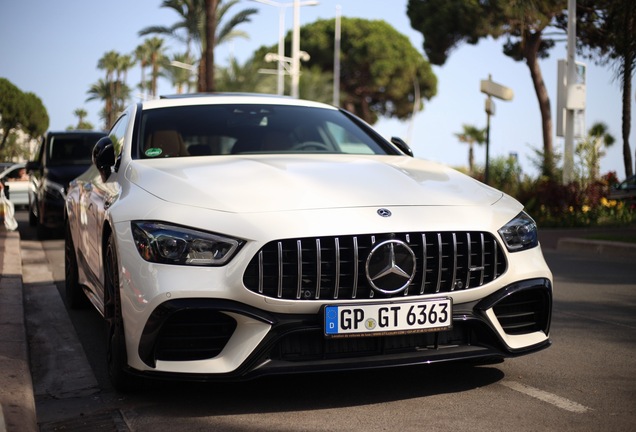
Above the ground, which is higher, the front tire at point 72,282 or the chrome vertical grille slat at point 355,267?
the chrome vertical grille slat at point 355,267

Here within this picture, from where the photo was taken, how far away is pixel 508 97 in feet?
72.3

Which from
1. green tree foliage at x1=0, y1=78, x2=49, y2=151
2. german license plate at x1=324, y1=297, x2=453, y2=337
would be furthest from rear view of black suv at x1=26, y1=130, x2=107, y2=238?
green tree foliage at x1=0, y1=78, x2=49, y2=151

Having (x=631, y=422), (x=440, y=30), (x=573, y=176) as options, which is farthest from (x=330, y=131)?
(x=440, y=30)

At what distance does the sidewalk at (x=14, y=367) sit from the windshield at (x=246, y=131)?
140cm

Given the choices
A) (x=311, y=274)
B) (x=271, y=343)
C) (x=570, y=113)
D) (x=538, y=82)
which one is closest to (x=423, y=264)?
(x=311, y=274)

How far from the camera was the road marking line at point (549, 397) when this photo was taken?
456 cm

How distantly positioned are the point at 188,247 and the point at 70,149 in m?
13.1

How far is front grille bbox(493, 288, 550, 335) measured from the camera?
4.68 m

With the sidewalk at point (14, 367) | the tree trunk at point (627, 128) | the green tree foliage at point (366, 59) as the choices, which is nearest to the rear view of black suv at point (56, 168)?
the sidewalk at point (14, 367)

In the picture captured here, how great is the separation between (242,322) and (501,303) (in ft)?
4.04

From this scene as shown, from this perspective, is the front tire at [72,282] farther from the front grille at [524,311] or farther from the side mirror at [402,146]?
the front grille at [524,311]

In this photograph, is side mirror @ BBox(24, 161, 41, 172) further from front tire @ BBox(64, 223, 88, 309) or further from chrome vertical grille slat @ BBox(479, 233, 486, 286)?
chrome vertical grille slat @ BBox(479, 233, 486, 286)

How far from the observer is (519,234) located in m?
4.81

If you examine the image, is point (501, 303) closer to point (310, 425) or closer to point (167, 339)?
point (310, 425)
